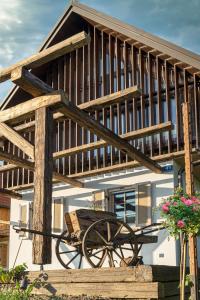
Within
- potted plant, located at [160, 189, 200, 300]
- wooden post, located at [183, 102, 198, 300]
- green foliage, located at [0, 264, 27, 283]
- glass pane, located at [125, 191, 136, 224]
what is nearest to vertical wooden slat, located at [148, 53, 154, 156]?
glass pane, located at [125, 191, 136, 224]

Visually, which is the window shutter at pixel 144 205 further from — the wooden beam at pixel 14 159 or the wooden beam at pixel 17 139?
the wooden beam at pixel 17 139

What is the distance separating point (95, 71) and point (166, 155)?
432cm

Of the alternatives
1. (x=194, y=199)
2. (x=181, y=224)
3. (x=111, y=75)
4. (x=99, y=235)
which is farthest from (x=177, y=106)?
(x=181, y=224)

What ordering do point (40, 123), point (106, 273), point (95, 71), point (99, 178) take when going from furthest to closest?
point (95, 71), point (99, 178), point (40, 123), point (106, 273)

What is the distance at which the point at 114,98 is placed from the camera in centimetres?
964

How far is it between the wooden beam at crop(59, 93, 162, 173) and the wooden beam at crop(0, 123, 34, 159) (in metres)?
1.02

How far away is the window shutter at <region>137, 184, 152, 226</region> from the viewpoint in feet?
44.3

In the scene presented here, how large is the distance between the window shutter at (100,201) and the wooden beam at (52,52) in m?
6.75

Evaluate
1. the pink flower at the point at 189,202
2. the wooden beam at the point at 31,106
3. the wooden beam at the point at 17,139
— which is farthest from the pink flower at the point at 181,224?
the wooden beam at the point at 17,139

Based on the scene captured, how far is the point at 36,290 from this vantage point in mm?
8148

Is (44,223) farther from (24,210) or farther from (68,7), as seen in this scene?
(68,7)

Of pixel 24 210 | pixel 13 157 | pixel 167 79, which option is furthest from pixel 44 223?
pixel 24 210

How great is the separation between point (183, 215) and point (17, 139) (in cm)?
446

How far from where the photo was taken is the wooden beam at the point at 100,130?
909 centimetres
